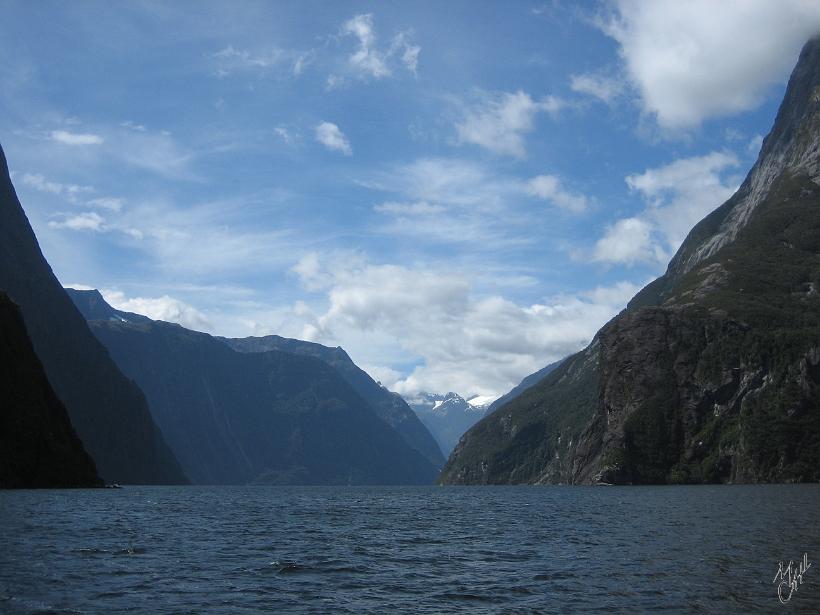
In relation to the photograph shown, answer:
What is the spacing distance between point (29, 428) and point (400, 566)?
422 feet

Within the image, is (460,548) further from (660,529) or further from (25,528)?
(25,528)

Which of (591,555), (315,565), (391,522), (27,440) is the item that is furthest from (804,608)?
(27,440)
